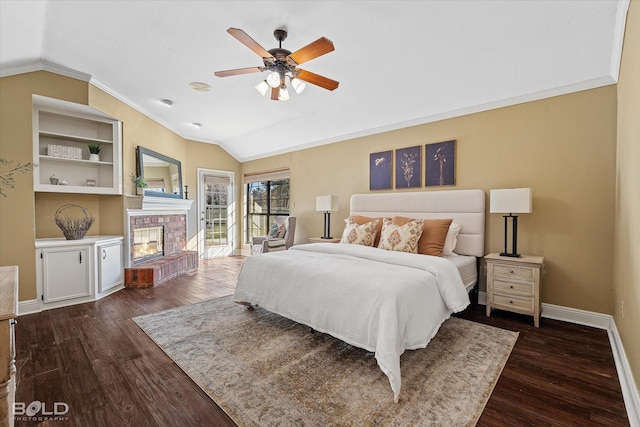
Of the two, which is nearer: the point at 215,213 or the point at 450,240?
the point at 450,240

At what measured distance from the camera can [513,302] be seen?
290cm

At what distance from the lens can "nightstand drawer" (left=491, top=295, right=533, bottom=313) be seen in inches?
111

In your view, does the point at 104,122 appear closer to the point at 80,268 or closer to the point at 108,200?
the point at 108,200

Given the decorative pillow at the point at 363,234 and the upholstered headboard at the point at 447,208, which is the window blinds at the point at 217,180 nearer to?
the upholstered headboard at the point at 447,208

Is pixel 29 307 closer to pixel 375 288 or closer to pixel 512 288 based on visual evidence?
pixel 375 288

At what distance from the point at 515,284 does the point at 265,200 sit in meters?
5.27

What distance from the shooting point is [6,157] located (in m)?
3.05

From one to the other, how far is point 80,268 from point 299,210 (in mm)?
3578

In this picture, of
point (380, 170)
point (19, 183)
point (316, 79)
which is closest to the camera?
point (316, 79)

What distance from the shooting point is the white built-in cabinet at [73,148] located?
3.50m

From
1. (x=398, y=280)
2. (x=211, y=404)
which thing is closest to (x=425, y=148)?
(x=398, y=280)

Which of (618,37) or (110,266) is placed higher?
(618,37)

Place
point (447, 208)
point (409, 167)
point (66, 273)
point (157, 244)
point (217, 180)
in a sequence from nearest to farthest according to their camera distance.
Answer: point (66, 273) < point (447, 208) < point (409, 167) < point (157, 244) < point (217, 180)

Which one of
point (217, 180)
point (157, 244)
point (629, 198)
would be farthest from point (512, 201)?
point (217, 180)
